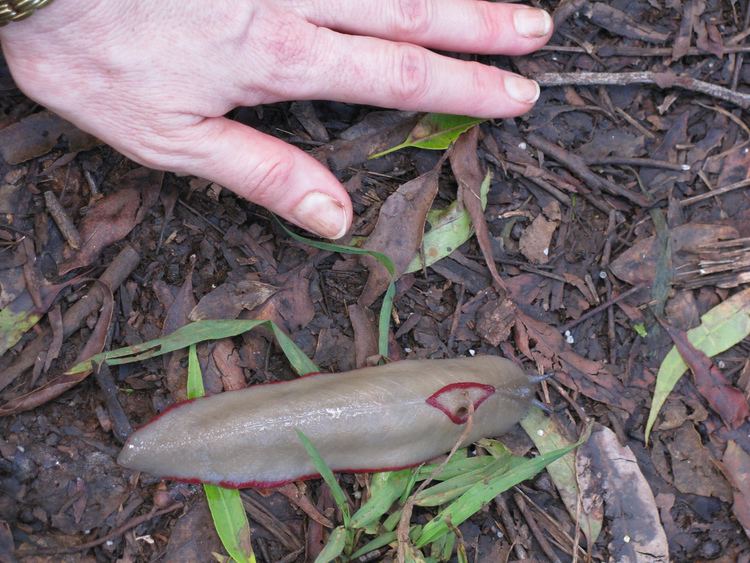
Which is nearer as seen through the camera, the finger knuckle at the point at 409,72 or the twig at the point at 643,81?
the finger knuckle at the point at 409,72

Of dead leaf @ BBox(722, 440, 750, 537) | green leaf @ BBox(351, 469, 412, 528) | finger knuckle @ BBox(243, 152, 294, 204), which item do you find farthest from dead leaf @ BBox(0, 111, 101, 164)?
dead leaf @ BBox(722, 440, 750, 537)

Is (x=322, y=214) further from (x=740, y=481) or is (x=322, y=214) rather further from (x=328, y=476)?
(x=740, y=481)

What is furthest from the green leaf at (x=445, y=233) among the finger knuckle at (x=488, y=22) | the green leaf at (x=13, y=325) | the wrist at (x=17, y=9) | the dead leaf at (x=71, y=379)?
the wrist at (x=17, y=9)

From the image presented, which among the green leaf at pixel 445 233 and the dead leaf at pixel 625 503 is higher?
the green leaf at pixel 445 233

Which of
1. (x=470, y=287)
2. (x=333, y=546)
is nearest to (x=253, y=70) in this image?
(x=470, y=287)

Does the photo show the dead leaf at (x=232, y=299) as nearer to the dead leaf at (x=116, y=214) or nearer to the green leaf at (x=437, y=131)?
the dead leaf at (x=116, y=214)

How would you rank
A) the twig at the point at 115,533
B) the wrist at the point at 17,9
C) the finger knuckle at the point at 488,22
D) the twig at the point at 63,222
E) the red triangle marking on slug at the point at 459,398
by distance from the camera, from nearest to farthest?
the wrist at the point at 17,9 → the twig at the point at 115,533 → the red triangle marking on slug at the point at 459,398 → the twig at the point at 63,222 → the finger knuckle at the point at 488,22

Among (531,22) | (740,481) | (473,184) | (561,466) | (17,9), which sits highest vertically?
(17,9)
